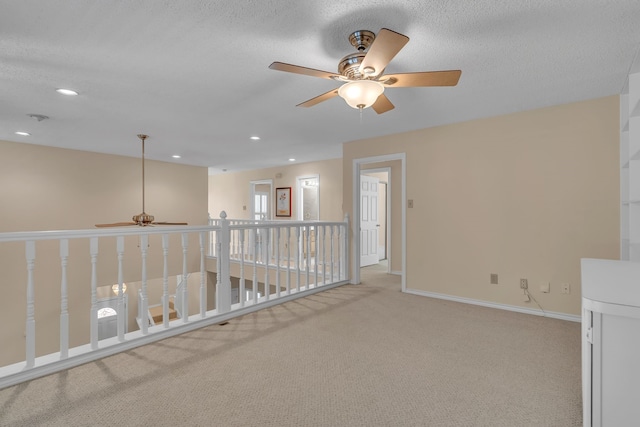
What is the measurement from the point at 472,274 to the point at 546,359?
4.84 feet

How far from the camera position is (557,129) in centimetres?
321

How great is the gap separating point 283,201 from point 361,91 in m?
5.81

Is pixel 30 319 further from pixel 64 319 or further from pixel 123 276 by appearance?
pixel 123 276

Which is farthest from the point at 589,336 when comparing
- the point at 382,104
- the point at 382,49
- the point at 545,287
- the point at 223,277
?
the point at 223,277

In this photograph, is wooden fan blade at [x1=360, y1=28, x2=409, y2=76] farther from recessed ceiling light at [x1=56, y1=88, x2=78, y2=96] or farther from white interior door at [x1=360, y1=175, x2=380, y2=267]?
white interior door at [x1=360, y1=175, x2=380, y2=267]

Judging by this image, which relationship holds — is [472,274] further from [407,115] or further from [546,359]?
[407,115]

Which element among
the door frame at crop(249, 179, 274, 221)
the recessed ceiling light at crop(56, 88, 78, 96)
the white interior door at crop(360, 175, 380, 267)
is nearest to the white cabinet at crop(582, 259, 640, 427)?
the recessed ceiling light at crop(56, 88, 78, 96)

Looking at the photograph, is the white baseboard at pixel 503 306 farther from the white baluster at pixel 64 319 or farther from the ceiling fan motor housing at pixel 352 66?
the white baluster at pixel 64 319

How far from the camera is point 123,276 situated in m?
5.25

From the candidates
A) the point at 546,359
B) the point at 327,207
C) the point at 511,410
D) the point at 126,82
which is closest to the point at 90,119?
the point at 126,82

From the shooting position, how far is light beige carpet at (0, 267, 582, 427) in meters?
1.64

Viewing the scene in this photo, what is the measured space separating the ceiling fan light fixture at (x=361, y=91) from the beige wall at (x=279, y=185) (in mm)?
3834

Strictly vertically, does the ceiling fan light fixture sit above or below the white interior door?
above

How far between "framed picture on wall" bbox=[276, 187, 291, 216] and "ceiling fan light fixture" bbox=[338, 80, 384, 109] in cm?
557
